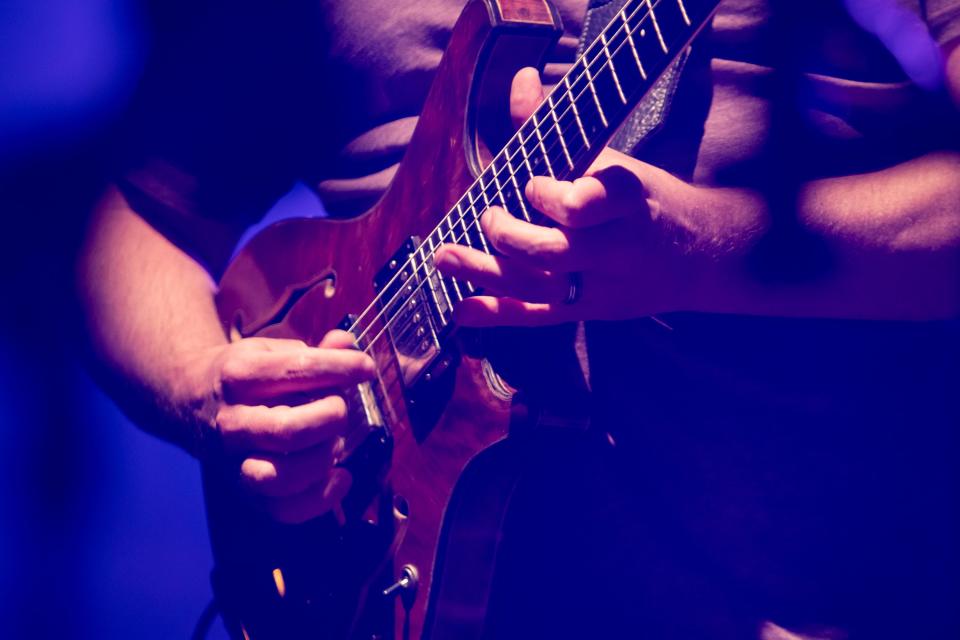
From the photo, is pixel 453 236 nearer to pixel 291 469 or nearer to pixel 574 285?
pixel 574 285

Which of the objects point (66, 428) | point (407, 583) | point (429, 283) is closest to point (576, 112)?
point (429, 283)

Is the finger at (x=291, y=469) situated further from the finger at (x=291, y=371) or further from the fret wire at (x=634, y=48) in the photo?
the fret wire at (x=634, y=48)

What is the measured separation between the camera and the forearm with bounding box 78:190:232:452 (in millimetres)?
940

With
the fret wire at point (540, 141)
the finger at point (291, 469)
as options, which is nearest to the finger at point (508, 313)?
the fret wire at point (540, 141)

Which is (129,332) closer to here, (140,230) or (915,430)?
(140,230)

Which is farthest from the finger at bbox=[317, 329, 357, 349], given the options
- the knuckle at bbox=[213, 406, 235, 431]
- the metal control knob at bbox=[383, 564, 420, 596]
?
the metal control knob at bbox=[383, 564, 420, 596]

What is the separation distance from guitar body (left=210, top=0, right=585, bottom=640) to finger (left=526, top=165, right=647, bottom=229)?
0.16 m

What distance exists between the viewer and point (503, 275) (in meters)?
0.60

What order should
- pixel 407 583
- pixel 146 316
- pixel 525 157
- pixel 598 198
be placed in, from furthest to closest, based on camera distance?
1. pixel 146 316
2. pixel 407 583
3. pixel 525 157
4. pixel 598 198

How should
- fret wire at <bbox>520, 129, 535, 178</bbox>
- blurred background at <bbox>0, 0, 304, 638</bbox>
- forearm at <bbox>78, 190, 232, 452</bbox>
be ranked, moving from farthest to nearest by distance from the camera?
blurred background at <bbox>0, 0, 304, 638</bbox> < forearm at <bbox>78, 190, 232, 452</bbox> < fret wire at <bbox>520, 129, 535, 178</bbox>

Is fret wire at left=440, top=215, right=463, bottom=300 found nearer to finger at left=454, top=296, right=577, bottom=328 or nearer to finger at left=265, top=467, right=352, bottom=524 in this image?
finger at left=454, top=296, right=577, bottom=328

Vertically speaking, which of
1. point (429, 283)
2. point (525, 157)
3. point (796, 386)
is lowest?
point (796, 386)

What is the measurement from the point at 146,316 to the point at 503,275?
0.63 m

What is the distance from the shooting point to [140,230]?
1.10 meters
